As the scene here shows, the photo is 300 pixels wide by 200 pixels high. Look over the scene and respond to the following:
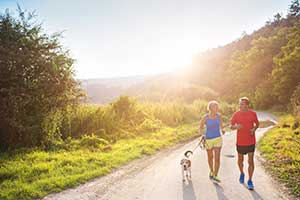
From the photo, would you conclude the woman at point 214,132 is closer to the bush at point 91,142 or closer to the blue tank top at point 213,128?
the blue tank top at point 213,128

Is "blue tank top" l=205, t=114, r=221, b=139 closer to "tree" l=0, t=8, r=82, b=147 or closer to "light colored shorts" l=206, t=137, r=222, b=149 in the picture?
"light colored shorts" l=206, t=137, r=222, b=149

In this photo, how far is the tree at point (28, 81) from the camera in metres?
11.8

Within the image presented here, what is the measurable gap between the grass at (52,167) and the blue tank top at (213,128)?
12.1 feet

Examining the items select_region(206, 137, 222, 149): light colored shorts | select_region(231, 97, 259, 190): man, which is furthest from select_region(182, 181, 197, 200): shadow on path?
select_region(231, 97, 259, 190): man

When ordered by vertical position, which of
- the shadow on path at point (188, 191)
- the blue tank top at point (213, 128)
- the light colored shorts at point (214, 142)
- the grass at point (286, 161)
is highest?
the blue tank top at point (213, 128)

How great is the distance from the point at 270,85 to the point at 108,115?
141ft

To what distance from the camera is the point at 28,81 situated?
488 inches

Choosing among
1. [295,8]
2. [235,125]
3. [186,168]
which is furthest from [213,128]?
[295,8]

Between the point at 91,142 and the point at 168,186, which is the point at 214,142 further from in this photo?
the point at 91,142

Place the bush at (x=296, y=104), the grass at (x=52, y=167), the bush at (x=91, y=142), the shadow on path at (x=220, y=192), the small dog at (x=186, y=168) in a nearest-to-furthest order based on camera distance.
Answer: the shadow on path at (x=220, y=192) < the grass at (x=52, y=167) < the small dog at (x=186, y=168) < the bush at (x=91, y=142) < the bush at (x=296, y=104)

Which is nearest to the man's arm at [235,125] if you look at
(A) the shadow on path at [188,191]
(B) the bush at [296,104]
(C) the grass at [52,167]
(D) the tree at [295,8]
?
(A) the shadow on path at [188,191]

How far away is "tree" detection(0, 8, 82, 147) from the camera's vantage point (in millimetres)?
11836

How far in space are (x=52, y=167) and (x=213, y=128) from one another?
525 cm

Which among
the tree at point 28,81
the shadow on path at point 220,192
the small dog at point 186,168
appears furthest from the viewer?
the tree at point 28,81
